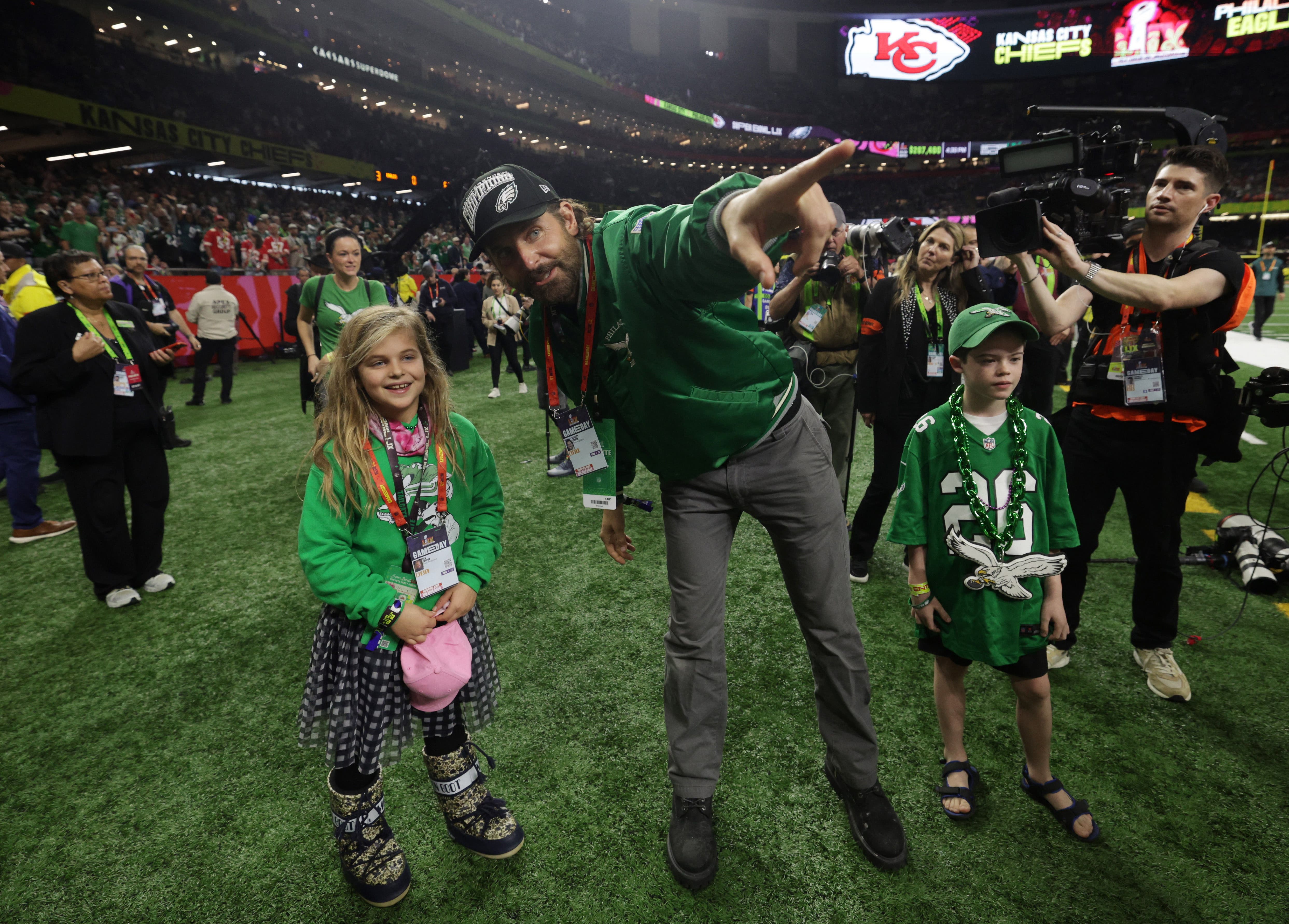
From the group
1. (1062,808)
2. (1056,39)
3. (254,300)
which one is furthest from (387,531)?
(1056,39)

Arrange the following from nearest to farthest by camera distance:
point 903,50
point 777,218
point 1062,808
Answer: point 777,218
point 1062,808
point 903,50

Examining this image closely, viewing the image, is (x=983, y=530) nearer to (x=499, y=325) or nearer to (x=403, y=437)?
(x=403, y=437)

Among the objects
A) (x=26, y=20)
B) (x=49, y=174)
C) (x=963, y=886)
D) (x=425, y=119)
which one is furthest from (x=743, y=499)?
(x=425, y=119)

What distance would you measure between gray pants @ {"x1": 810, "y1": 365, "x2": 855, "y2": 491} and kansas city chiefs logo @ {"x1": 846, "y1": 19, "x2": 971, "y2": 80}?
140 ft

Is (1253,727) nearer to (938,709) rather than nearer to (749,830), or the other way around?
(938,709)

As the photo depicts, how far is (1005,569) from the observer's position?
178cm

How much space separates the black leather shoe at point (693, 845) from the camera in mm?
1754

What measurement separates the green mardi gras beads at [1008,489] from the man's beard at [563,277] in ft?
3.85

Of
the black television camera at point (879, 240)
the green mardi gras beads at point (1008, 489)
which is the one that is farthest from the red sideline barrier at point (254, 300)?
the green mardi gras beads at point (1008, 489)

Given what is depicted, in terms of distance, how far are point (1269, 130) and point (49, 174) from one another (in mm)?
48146

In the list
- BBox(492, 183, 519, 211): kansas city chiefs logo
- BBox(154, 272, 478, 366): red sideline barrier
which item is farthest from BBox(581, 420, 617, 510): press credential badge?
BBox(154, 272, 478, 366): red sideline barrier

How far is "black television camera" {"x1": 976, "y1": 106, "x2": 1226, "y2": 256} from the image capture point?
189cm

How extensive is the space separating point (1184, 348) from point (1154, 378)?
0.18 metres

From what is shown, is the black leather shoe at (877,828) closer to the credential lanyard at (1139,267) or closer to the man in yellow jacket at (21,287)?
the credential lanyard at (1139,267)
